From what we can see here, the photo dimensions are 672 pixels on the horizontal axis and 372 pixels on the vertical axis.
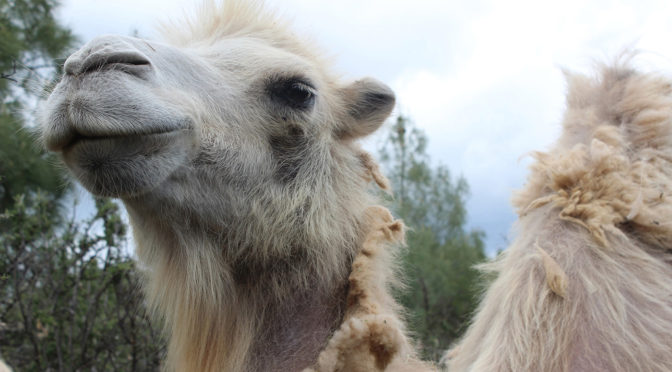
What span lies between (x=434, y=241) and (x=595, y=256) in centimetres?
1346

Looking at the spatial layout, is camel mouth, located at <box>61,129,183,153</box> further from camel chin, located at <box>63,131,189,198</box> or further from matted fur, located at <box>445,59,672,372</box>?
matted fur, located at <box>445,59,672,372</box>

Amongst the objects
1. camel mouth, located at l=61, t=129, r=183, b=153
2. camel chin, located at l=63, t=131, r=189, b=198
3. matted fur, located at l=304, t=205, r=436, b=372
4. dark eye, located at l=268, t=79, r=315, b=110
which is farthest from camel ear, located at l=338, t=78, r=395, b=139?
camel mouth, located at l=61, t=129, r=183, b=153

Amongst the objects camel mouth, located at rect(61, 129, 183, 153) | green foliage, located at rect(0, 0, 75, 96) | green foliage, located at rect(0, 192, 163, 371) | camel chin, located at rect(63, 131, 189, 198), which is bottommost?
green foliage, located at rect(0, 192, 163, 371)

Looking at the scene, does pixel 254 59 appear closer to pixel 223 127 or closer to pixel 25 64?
pixel 223 127

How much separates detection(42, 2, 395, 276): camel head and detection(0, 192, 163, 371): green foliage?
116 inches

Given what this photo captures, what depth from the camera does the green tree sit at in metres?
A: 11.2

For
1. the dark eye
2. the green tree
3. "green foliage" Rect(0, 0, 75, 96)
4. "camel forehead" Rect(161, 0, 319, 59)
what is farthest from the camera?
the green tree

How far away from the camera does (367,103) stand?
327 cm

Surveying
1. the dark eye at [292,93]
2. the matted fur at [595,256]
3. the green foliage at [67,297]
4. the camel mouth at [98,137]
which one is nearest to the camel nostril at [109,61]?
the camel mouth at [98,137]

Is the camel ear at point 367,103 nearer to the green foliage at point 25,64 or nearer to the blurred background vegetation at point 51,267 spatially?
the blurred background vegetation at point 51,267

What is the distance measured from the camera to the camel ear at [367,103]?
3.23 m

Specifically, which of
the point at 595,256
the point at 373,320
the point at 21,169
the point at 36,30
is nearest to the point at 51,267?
the point at 21,169

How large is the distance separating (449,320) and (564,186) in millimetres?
12052

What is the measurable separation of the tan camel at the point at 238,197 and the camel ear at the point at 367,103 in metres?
0.14
